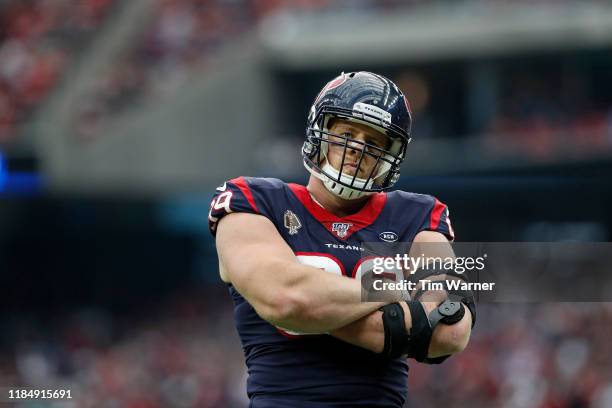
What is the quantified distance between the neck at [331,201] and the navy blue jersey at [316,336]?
0.03 m

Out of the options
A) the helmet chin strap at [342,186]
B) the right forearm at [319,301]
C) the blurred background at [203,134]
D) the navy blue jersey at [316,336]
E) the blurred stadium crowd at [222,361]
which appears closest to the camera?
the right forearm at [319,301]

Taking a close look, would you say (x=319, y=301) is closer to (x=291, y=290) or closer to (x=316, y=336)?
(x=291, y=290)

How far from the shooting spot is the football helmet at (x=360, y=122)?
3.70 meters

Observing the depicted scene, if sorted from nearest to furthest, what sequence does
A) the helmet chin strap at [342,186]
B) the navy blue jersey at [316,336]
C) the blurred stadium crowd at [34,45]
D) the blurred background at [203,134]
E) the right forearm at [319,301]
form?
the right forearm at [319,301]
the navy blue jersey at [316,336]
the helmet chin strap at [342,186]
the blurred background at [203,134]
the blurred stadium crowd at [34,45]

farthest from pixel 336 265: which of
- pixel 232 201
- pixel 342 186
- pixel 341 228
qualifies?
pixel 232 201

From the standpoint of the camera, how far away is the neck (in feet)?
12.4

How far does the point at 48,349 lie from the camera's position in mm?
17469

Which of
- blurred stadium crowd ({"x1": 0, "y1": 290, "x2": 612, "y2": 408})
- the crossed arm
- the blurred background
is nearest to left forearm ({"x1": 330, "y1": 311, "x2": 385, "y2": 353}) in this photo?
the crossed arm

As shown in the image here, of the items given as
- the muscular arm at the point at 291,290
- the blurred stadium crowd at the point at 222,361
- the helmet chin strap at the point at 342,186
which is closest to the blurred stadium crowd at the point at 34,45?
the blurred stadium crowd at the point at 222,361

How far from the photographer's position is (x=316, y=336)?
357 centimetres

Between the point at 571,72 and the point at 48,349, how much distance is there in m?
10.7

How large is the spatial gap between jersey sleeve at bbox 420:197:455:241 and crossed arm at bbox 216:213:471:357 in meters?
0.38

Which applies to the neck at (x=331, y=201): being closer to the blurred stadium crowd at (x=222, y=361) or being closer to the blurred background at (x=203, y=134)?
the blurred stadium crowd at (x=222, y=361)

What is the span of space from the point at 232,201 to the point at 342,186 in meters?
0.36
